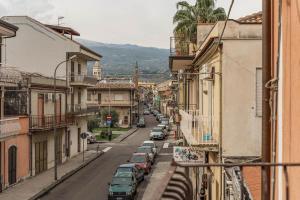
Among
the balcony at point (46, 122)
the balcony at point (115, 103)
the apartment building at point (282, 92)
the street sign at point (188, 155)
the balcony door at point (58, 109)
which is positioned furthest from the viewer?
the balcony at point (115, 103)

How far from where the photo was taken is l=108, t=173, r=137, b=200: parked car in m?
27.0

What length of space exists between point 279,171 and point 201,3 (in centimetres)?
3086

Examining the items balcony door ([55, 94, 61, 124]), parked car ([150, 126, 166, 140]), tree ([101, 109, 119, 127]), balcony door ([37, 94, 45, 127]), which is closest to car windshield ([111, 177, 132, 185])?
balcony door ([37, 94, 45, 127])

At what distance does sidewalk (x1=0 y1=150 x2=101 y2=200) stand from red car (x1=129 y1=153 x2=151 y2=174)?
4.57 meters

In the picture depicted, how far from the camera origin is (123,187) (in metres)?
27.7

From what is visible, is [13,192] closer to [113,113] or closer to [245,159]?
[245,159]

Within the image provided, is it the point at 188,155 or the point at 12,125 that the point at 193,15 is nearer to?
the point at 12,125

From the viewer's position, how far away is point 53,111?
→ 1623 inches

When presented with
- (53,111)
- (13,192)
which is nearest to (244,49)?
(13,192)

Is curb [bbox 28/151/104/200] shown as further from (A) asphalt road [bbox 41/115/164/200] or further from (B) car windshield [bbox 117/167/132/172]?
(B) car windshield [bbox 117/167/132/172]

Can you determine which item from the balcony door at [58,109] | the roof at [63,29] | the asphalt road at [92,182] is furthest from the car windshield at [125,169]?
the roof at [63,29]

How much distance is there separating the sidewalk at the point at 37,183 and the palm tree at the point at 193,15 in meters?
12.6

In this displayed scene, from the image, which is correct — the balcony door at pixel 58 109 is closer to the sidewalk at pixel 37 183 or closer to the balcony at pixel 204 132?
the sidewalk at pixel 37 183

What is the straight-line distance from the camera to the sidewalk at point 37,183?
28194mm
